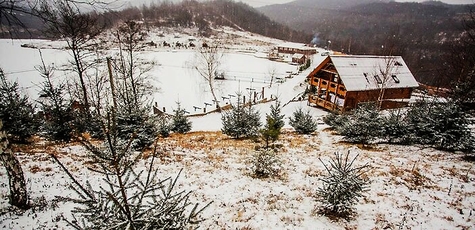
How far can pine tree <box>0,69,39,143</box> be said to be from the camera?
12.9 meters

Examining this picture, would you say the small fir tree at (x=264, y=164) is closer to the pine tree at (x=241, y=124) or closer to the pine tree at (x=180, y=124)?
the pine tree at (x=241, y=124)

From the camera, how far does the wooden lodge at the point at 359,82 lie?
26.1m

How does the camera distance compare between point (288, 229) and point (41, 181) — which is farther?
point (41, 181)

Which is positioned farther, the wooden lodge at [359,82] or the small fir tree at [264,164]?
the wooden lodge at [359,82]

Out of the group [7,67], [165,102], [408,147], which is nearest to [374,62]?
[408,147]

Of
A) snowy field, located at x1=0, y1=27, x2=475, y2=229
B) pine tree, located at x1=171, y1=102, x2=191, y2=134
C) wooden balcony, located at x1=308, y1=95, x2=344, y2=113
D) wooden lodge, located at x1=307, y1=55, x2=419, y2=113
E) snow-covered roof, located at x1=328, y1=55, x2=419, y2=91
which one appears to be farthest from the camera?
wooden balcony, located at x1=308, y1=95, x2=344, y2=113

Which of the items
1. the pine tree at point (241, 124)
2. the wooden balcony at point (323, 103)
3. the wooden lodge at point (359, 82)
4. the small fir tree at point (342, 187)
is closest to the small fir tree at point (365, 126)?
the pine tree at point (241, 124)

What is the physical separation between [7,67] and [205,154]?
1942 inches

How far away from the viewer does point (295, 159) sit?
12.8m

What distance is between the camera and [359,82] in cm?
2611

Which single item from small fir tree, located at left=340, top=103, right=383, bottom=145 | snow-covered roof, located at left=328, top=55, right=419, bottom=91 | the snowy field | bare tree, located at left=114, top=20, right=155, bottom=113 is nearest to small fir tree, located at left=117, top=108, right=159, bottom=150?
bare tree, located at left=114, top=20, right=155, bottom=113

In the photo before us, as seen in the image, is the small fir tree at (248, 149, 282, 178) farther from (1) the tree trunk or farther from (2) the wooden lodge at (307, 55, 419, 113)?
(2) the wooden lodge at (307, 55, 419, 113)

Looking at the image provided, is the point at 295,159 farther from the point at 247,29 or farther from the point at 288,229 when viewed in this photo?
the point at 247,29

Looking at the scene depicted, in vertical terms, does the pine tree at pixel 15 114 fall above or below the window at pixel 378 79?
below
